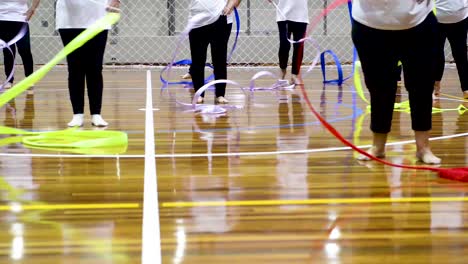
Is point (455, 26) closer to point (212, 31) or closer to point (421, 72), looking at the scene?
point (212, 31)

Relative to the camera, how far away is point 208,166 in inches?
122

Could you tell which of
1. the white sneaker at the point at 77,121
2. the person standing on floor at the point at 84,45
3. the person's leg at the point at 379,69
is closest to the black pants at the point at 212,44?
the person standing on floor at the point at 84,45

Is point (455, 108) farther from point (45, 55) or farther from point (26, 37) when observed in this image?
point (45, 55)

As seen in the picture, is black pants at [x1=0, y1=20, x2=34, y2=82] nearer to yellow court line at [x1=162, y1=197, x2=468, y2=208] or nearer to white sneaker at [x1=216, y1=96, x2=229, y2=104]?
white sneaker at [x1=216, y1=96, x2=229, y2=104]

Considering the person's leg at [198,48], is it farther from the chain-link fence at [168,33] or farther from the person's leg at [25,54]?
the chain-link fence at [168,33]

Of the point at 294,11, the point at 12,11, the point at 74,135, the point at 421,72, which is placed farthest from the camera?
the point at 294,11

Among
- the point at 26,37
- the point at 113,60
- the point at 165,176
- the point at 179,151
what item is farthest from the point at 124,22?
the point at 165,176

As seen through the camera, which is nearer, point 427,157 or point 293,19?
point 427,157

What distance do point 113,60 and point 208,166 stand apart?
6.70 m

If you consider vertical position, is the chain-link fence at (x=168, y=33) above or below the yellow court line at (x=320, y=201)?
above

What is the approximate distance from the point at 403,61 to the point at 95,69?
6.19ft

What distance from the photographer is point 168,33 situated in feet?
31.0

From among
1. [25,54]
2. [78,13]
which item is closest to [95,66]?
[78,13]

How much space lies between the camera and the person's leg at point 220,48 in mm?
5391
